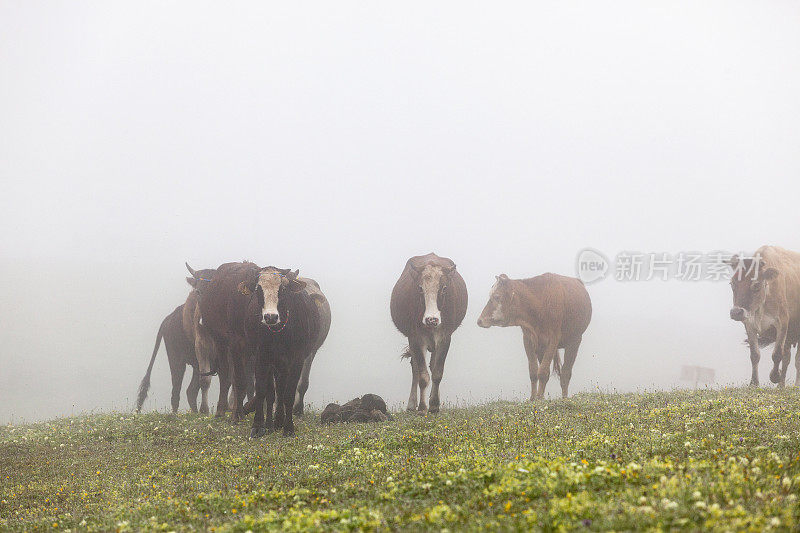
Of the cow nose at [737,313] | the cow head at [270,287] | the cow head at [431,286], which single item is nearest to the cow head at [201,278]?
the cow head at [270,287]

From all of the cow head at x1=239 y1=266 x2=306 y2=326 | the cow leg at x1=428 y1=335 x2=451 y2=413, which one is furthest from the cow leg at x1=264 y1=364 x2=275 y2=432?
the cow leg at x1=428 y1=335 x2=451 y2=413

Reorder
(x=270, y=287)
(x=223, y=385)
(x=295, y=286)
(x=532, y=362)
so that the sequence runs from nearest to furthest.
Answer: (x=270, y=287) < (x=295, y=286) < (x=223, y=385) < (x=532, y=362)

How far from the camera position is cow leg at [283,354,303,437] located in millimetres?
15094

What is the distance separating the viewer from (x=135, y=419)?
19.3 m

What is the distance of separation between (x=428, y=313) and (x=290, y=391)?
4860 mm

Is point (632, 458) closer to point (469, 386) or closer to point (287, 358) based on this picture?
point (287, 358)

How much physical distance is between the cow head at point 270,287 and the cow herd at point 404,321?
0.02 metres

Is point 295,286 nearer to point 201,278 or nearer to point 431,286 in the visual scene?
point 431,286

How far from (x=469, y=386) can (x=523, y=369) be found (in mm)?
17570

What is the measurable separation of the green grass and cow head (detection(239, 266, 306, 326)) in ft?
9.24

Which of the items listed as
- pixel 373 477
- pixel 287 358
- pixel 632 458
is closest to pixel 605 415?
pixel 632 458

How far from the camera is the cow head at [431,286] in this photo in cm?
1830

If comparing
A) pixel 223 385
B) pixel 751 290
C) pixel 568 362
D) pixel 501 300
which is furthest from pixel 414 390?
pixel 751 290

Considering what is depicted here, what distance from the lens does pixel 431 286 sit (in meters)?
18.8
